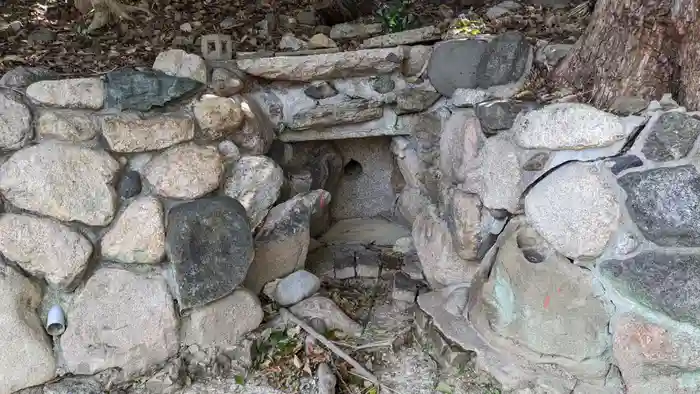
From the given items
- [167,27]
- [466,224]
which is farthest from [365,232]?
[167,27]

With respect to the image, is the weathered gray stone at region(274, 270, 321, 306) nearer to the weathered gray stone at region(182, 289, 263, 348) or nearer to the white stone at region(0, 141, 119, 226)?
the weathered gray stone at region(182, 289, 263, 348)

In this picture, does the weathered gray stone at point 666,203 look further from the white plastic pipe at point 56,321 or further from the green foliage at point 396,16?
the white plastic pipe at point 56,321

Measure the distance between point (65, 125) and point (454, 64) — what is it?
1541 mm

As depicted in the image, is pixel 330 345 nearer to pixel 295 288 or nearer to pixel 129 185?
pixel 295 288

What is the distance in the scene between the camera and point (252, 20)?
3199 mm

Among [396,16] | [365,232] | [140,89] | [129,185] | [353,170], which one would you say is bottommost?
[365,232]

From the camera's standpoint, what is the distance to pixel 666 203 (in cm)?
176

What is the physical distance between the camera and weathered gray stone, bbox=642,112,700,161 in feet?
5.65

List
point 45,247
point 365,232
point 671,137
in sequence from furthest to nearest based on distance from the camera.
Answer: point 365,232 < point 45,247 < point 671,137

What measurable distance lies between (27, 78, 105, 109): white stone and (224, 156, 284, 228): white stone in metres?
0.58

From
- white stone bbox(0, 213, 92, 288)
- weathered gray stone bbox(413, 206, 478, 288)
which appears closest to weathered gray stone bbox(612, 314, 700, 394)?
weathered gray stone bbox(413, 206, 478, 288)

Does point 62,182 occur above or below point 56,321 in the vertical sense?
above

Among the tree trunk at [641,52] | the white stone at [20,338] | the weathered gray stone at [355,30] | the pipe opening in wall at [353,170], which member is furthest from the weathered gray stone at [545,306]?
the white stone at [20,338]

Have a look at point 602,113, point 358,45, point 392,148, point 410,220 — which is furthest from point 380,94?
point 602,113
